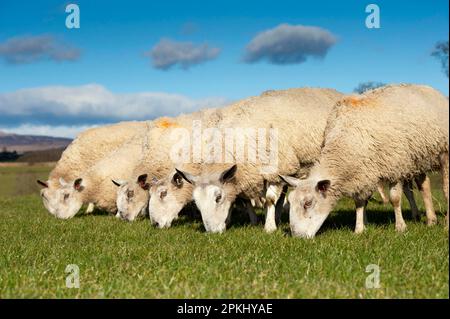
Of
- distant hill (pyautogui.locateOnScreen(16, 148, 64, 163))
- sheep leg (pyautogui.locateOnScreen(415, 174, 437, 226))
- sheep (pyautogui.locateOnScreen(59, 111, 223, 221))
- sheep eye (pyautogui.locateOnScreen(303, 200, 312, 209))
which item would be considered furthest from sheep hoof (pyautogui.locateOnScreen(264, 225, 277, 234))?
distant hill (pyautogui.locateOnScreen(16, 148, 64, 163))

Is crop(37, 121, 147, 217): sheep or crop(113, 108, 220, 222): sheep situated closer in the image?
crop(113, 108, 220, 222): sheep

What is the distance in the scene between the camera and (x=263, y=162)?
10.9 m

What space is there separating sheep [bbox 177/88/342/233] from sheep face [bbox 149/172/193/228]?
0.92 meters

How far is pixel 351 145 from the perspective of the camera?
9.95 metres

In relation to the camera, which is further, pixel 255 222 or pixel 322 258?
pixel 255 222

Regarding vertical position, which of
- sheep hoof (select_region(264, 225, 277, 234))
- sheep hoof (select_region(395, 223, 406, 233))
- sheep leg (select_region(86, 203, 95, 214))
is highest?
sheep hoof (select_region(395, 223, 406, 233))

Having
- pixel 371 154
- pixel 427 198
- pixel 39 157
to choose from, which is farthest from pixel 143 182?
pixel 39 157

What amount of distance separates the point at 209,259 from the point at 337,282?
2079 mm

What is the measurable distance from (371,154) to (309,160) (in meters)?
1.97

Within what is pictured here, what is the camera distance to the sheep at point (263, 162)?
1062cm

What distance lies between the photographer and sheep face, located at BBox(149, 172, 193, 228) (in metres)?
12.2

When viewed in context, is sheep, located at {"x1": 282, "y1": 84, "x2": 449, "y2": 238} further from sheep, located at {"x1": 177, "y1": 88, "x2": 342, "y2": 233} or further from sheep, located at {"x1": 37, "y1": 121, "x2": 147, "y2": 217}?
sheep, located at {"x1": 37, "y1": 121, "x2": 147, "y2": 217}

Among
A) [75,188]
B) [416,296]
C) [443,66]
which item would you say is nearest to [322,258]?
[416,296]
